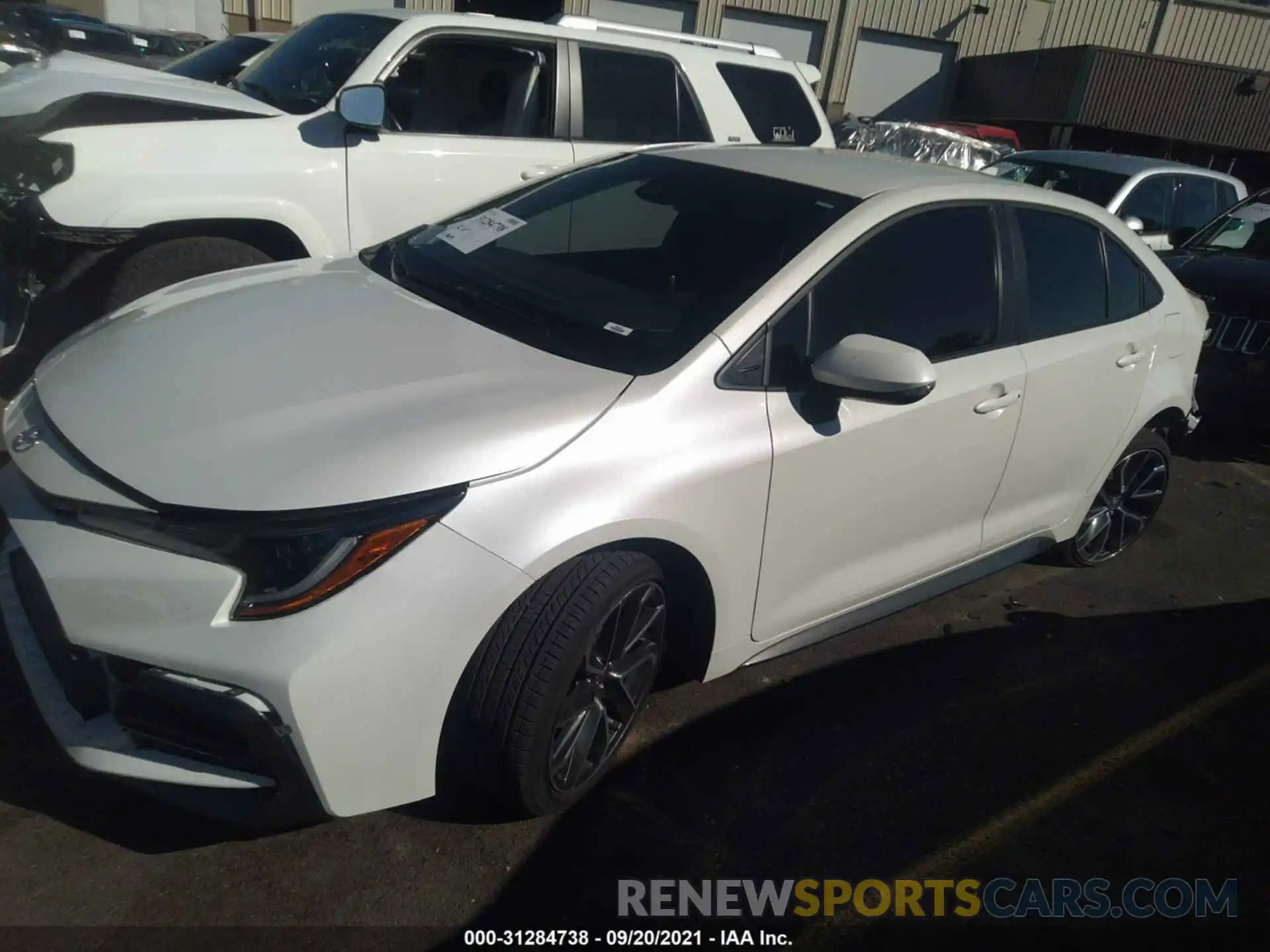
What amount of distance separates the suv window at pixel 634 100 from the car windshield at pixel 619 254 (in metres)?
2.00

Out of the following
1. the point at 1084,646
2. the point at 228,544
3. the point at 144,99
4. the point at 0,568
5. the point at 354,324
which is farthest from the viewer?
the point at 144,99

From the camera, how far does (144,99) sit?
162 inches

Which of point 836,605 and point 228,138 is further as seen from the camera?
point 228,138

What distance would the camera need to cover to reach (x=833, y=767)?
113 inches

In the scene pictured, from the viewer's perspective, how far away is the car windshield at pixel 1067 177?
27.8ft

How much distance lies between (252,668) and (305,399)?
664 millimetres

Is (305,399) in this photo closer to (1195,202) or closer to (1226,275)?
(1226,275)

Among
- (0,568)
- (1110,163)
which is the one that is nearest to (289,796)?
Result: (0,568)

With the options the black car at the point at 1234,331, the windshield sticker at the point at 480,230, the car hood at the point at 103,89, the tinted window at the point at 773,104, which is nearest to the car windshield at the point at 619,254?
the windshield sticker at the point at 480,230

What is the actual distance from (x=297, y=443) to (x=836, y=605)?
1713mm

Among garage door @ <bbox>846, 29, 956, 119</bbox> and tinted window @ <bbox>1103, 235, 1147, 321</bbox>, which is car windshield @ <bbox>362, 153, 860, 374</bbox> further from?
garage door @ <bbox>846, 29, 956, 119</bbox>

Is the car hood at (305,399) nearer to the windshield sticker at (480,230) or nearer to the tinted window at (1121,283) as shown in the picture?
the windshield sticker at (480,230)

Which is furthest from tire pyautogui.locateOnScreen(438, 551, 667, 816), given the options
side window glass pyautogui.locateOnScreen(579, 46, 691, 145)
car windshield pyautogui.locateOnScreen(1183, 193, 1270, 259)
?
car windshield pyautogui.locateOnScreen(1183, 193, 1270, 259)

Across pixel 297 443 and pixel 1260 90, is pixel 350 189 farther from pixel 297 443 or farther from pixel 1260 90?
pixel 1260 90
